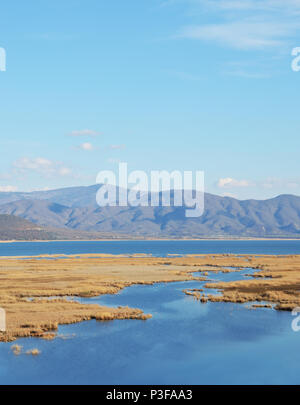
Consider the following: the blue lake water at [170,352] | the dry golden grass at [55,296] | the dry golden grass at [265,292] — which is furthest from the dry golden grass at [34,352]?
the dry golden grass at [265,292]

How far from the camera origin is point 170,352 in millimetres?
39688

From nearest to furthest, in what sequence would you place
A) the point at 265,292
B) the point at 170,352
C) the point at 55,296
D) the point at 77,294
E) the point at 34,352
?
the point at 34,352 → the point at 170,352 → the point at 55,296 → the point at 265,292 → the point at 77,294

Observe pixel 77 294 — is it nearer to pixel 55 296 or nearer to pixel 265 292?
pixel 55 296

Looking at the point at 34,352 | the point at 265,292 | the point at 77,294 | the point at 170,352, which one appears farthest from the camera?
the point at 77,294

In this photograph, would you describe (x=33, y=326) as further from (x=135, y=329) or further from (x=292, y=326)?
(x=292, y=326)

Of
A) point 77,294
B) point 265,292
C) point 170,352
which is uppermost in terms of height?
point 170,352

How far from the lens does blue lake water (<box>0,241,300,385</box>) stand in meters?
33.7

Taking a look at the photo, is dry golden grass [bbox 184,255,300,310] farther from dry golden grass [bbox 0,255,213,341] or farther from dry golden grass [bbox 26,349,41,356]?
dry golden grass [bbox 26,349,41,356]

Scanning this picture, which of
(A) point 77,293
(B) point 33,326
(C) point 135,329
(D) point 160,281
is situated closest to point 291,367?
(C) point 135,329

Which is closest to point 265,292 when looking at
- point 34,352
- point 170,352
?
point 170,352

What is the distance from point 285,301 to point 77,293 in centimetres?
2842
